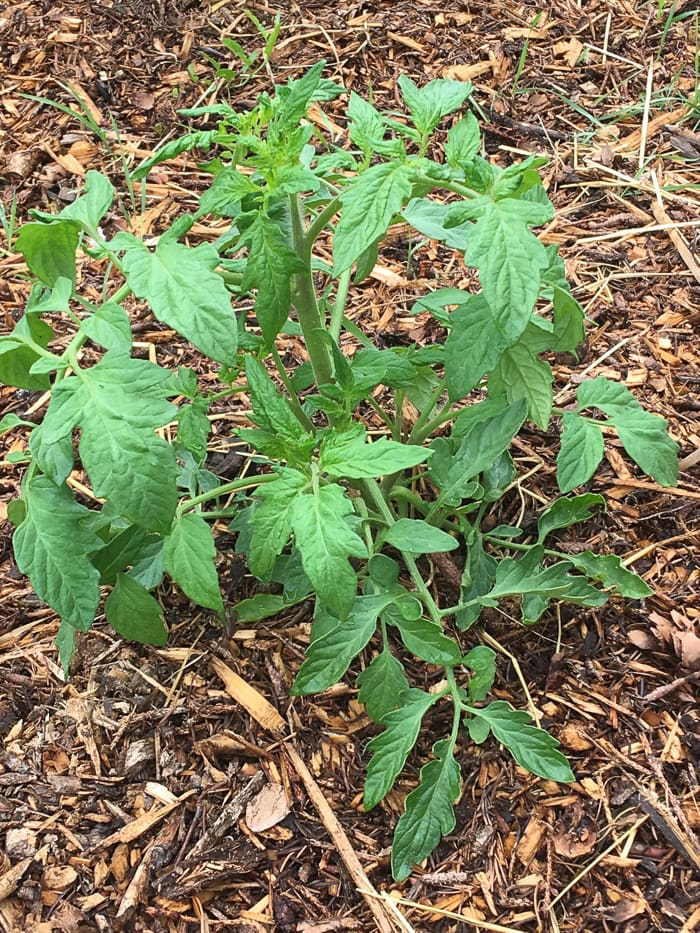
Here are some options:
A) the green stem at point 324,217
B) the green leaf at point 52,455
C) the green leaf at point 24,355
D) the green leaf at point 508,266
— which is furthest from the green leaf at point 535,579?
the green leaf at point 24,355

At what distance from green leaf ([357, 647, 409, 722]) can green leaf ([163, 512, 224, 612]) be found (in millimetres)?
322

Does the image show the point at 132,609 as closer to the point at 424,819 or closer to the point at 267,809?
the point at 267,809

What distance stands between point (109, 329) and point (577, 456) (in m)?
0.96

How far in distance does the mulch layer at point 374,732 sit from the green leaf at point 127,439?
0.74 m

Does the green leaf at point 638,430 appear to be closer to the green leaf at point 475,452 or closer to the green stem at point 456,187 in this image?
the green leaf at point 475,452

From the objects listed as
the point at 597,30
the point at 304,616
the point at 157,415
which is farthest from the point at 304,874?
the point at 597,30

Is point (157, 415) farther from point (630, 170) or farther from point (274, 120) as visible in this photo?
point (630, 170)

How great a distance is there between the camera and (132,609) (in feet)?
5.59

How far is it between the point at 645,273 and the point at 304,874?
6.30 feet

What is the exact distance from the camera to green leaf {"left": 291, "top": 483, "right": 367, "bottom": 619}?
4.28ft

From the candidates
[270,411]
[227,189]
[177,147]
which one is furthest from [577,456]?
[177,147]

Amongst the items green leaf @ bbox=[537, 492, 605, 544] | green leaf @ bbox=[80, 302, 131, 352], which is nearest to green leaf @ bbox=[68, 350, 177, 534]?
green leaf @ bbox=[80, 302, 131, 352]

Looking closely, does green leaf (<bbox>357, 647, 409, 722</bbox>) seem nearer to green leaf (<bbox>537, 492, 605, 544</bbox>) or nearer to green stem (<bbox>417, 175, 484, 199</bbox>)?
green leaf (<bbox>537, 492, 605, 544</bbox>)

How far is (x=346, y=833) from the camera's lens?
69.4 inches
